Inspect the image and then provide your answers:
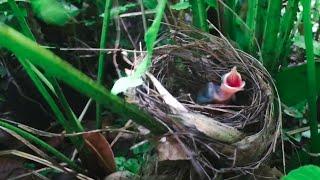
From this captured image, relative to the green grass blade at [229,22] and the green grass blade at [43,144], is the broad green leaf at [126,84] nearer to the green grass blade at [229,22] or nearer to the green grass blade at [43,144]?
the green grass blade at [43,144]

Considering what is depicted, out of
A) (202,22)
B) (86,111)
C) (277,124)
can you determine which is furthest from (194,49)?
(86,111)

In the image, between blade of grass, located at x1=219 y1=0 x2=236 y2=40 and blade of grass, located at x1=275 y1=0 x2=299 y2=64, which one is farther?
blade of grass, located at x1=219 y1=0 x2=236 y2=40

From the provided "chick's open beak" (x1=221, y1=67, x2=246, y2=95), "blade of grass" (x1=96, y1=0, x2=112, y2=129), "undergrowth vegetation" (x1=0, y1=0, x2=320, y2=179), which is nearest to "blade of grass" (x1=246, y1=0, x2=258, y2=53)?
"undergrowth vegetation" (x1=0, y1=0, x2=320, y2=179)

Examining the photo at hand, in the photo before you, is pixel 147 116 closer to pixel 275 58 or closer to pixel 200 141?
pixel 200 141

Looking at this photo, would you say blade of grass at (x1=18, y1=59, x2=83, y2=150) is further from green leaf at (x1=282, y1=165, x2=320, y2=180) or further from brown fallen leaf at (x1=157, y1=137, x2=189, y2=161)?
green leaf at (x1=282, y1=165, x2=320, y2=180)

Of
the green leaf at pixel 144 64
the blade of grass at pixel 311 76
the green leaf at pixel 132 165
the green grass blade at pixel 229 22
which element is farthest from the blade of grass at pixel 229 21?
the green leaf at pixel 144 64

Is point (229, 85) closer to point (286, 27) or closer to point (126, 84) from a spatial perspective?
point (286, 27)
